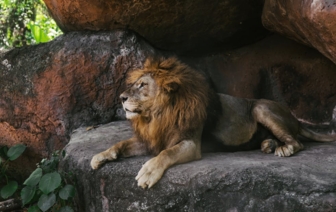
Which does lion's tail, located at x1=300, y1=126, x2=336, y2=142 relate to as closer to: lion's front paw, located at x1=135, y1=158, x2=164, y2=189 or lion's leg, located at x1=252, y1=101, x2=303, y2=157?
lion's leg, located at x1=252, y1=101, x2=303, y2=157

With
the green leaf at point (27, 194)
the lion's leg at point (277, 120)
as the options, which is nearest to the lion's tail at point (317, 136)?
the lion's leg at point (277, 120)

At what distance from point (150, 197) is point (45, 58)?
235 centimetres

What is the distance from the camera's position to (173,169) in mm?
3561

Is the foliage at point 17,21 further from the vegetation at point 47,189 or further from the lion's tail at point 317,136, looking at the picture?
the lion's tail at point 317,136

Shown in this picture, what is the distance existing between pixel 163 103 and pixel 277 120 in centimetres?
117

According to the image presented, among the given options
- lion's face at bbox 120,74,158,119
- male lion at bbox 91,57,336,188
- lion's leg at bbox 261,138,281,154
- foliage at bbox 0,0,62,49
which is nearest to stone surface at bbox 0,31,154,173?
male lion at bbox 91,57,336,188

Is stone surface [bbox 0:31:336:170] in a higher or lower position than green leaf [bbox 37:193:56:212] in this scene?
higher

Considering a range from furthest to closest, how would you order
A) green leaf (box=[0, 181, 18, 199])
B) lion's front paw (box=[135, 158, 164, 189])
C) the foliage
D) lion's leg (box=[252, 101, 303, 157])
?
the foliage < green leaf (box=[0, 181, 18, 199]) < lion's leg (box=[252, 101, 303, 157]) < lion's front paw (box=[135, 158, 164, 189])

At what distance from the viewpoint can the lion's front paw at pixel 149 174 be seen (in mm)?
3455

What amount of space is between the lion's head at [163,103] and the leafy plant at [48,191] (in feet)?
2.62

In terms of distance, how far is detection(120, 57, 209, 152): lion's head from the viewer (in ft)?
12.7

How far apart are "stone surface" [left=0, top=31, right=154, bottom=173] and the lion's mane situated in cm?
124

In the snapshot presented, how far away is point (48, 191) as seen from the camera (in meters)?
4.01

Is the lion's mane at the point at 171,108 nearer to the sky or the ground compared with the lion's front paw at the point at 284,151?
nearer to the sky
